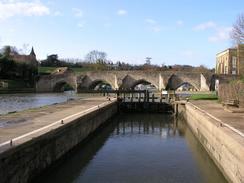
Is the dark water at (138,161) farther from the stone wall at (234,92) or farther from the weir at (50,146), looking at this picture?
the stone wall at (234,92)

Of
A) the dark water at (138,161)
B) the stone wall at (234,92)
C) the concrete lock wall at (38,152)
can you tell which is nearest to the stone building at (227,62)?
the stone wall at (234,92)

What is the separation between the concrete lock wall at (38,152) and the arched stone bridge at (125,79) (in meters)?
57.7

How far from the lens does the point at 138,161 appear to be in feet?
55.0

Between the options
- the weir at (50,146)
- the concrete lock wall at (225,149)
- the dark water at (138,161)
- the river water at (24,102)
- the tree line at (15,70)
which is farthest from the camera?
the tree line at (15,70)

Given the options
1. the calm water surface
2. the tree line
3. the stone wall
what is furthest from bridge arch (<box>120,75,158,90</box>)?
the stone wall

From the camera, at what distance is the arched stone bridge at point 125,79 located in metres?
77.6

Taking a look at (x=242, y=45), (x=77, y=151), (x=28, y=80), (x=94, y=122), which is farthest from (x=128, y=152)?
(x=28, y=80)

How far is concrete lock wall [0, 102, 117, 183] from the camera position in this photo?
10.4 metres

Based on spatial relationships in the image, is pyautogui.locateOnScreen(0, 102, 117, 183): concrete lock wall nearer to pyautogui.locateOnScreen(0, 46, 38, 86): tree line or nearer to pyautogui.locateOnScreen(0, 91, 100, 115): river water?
pyautogui.locateOnScreen(0, 91, 100, 115): river water

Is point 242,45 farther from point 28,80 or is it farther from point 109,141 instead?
point 28,80

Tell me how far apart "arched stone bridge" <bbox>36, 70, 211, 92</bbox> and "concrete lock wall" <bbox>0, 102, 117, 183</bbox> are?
57.7m

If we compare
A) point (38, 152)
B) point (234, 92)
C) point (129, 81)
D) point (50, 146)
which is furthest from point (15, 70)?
point (38, 152)

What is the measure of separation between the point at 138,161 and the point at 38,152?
522cm

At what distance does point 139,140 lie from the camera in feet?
76.2
